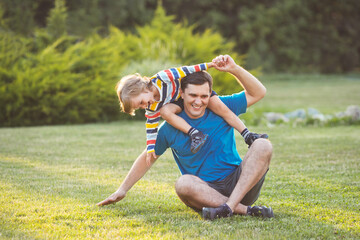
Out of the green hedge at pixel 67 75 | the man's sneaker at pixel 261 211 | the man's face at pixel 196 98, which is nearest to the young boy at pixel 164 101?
the man's face at pixel 196 98

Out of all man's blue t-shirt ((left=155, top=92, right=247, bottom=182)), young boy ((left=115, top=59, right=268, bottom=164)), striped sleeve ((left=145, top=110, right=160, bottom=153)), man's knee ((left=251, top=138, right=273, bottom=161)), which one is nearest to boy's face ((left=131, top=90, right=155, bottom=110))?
young boy ((left=115, top=59, right=268, bottom=164))

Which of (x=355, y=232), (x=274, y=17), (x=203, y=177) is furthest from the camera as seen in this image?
(x=274, y=17)

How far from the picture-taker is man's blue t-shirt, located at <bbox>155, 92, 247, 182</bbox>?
12.3ft

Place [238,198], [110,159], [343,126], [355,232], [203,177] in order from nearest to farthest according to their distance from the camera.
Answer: [355,232] → [238,198] → [203,177] → [110,159] → [343,126]

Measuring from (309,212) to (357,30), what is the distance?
114 feet

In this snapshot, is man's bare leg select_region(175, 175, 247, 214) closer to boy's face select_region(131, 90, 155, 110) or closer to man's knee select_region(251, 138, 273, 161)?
man's knee select_region(251, 138, 273, 161)

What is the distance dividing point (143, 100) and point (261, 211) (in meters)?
1.34

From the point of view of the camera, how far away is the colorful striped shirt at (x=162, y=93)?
3.85 m

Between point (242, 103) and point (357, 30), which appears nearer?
point (242, 103)

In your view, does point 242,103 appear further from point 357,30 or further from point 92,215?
point 357,30

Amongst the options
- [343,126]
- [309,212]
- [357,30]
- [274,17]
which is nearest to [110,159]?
[309,212]

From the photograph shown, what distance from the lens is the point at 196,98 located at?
371 centimetres

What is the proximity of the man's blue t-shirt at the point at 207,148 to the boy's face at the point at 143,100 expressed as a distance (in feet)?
0.86

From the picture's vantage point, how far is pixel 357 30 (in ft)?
116
